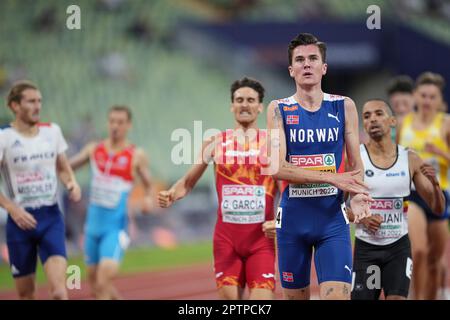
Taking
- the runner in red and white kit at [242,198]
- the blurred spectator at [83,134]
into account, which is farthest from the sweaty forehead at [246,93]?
the blurred spectator at [83,134]

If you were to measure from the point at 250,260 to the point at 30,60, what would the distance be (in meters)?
16.9

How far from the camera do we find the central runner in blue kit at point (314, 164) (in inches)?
239

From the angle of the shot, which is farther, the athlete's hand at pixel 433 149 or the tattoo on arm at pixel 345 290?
the athlete's hand at pixel 433 149

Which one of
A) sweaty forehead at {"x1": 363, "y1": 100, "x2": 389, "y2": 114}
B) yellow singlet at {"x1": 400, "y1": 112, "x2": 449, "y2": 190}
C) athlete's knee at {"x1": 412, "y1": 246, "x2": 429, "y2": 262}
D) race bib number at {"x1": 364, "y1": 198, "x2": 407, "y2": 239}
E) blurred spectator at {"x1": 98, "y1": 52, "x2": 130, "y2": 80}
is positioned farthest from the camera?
blurred spectator at {"x1": 98, "y1": 52, "x2": 130, "y2": 80}

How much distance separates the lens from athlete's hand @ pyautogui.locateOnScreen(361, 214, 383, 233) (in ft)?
24.1

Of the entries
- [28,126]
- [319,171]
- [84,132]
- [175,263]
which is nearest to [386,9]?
[84,132]

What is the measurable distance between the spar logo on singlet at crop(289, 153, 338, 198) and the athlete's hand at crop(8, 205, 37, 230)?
3064 mm

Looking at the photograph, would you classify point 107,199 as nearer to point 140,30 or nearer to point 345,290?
point 345,290

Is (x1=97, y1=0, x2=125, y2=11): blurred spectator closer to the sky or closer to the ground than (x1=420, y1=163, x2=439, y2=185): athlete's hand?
closer to the sky

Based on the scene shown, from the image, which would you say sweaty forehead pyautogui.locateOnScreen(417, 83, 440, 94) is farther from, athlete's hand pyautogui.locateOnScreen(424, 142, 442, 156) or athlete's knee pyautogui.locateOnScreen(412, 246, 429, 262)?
athlete's knee pyautogui.locateOnScreen(412, 246, 429, 262)

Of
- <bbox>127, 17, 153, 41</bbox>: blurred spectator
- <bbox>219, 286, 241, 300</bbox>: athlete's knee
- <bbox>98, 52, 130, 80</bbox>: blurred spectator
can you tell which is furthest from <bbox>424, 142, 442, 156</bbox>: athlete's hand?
<bbox>127, 17, 153, 41</bbox>: blurred spectator

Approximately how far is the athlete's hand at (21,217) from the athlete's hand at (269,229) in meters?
2.41

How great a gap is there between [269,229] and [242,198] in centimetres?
42

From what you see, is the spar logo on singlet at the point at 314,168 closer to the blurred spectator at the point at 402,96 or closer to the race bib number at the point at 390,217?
the race bib number at the point at 390,217
